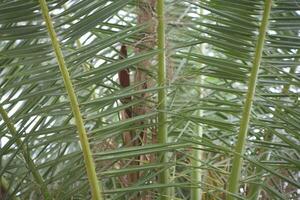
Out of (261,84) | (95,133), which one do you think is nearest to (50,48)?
(95,133)

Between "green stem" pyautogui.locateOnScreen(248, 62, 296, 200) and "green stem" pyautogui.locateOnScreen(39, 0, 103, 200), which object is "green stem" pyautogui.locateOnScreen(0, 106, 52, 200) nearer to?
"green stem" pyautogui.locateOnScreen(39, 0, 103, 200)

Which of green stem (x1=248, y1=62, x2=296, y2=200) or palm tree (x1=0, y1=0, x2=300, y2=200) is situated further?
green stem (x1=248, y1=62, x2=296, y2=200)

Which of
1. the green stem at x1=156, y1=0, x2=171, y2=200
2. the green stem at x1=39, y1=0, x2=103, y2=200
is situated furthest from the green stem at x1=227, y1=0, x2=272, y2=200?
the green stem at x1=39, y1=0, x2=103, y2=200

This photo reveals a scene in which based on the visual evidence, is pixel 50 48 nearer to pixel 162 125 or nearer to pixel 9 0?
pixel 9 0

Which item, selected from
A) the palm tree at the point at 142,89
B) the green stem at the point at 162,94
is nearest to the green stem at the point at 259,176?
the palm tree at the point at 142,89

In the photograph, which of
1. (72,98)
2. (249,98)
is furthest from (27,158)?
(249,98)

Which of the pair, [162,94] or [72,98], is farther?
[162,94]

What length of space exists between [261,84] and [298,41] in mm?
120

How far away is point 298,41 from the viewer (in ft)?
3.54

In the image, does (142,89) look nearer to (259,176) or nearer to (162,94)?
(162,94)

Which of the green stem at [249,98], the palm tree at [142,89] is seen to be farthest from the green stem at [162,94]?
the green stem at [249,98]

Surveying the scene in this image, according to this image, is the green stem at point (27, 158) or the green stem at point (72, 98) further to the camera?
the green stem at point (27, 158)

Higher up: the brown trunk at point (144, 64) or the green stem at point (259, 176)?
the brown trunk at point (144, 64)

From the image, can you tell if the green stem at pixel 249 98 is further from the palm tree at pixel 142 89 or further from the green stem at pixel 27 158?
the green stem at pixel 27 158
